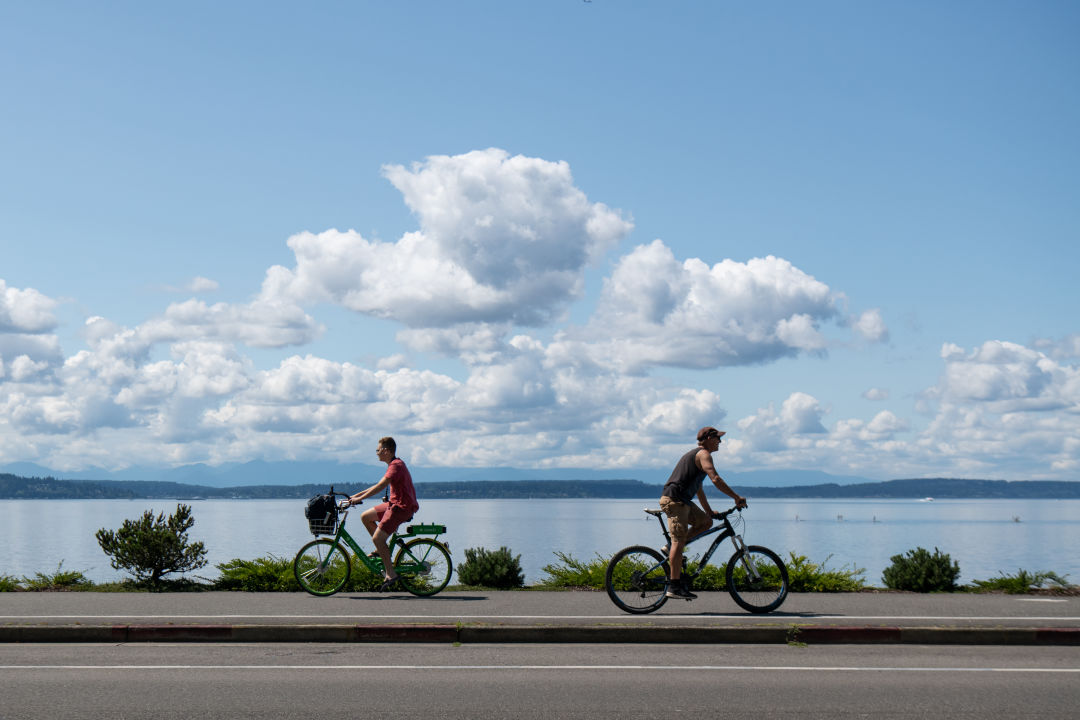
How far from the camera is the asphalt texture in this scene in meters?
10.4

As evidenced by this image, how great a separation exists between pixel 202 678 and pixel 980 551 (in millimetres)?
70752

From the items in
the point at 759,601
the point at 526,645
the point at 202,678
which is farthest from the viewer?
the point at 759,601

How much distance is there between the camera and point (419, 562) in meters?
13.4

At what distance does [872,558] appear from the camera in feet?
204

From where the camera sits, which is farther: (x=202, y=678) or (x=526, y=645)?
(x=526, y=645)

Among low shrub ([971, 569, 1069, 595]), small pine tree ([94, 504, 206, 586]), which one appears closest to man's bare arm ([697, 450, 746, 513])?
low shrub ([971, 569, 1069, 595])

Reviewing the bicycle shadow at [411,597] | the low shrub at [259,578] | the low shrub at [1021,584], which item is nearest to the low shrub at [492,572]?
the bicycle shadow at [411,597]

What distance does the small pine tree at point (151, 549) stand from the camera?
1451 cm

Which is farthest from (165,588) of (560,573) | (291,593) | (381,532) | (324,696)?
(324,696)

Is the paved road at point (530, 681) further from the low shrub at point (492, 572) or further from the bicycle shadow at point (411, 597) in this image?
the low shrub at point (492, 572)

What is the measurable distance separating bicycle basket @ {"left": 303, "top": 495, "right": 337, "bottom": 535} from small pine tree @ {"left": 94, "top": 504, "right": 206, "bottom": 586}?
2.15 metres

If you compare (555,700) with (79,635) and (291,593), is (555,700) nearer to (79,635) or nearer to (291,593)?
(79,635)

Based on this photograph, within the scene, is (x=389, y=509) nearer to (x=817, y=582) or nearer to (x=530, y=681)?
(x=530, y=681)

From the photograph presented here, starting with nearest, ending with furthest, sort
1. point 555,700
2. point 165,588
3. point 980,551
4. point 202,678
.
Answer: point 555,700 < point 202,678 < point 165,588 < point 980,551
